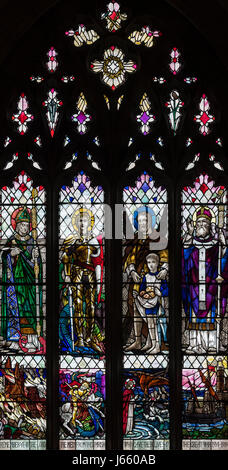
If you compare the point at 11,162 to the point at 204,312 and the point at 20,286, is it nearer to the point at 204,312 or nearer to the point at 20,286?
the point at 20,286

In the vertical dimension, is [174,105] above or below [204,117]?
above

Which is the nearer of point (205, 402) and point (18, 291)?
point (205, 402)

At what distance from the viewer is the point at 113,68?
31.8 feet

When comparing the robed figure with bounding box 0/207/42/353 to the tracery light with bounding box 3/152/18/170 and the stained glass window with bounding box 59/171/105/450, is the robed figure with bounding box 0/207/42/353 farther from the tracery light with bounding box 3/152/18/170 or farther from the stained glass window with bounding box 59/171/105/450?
the tracery light with bounding box 3/152/18/170

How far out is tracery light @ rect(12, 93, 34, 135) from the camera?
31.8ft

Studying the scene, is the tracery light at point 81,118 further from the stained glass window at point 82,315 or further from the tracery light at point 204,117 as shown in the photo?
the tracery light at point 204,117

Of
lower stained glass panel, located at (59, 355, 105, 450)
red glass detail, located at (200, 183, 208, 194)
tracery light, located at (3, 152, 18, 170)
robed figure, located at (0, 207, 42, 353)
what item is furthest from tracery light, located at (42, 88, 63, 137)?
lower stained glass panel, located at (59, 355, 105, 450)

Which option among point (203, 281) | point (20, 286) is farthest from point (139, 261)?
point (20, 286)

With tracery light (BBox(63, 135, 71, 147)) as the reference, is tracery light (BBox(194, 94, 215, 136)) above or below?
above

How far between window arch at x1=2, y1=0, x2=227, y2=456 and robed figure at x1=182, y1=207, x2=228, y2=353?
26 cm

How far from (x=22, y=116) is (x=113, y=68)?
1.05 m

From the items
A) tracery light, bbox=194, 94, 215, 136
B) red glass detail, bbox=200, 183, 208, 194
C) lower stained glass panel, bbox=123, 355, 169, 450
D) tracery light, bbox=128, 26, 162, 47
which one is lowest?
lower stained glass panel, bbox=123, 355, 169, 450

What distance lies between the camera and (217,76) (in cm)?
957

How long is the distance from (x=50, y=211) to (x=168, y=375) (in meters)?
2.03
